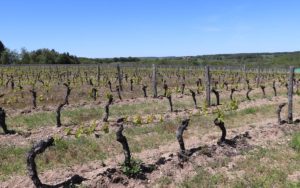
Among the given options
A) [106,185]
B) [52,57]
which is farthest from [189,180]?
[52,57]

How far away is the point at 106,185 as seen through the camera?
31.0 feet

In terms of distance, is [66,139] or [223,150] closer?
[223,150]

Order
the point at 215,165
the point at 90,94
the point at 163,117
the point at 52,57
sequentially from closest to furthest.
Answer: the point at 215,165, the point at 163,117, the point at 90,94, the point at 52,57

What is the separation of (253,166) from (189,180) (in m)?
2.03

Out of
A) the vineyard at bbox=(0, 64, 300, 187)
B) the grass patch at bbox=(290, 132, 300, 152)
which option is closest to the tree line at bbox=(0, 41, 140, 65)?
the vineyard at bbox=(0, 64, 300, 187)

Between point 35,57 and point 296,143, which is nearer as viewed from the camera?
point 296,143

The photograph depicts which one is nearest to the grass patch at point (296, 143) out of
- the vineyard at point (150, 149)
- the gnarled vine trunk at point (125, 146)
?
the vineyard at point (150, 149)

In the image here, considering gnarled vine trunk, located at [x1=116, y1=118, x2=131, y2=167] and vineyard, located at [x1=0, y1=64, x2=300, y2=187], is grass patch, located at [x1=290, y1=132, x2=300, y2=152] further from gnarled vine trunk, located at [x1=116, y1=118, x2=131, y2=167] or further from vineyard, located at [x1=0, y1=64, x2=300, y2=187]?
gnarled vine trunk, located at [x1=116, y1=118, x2=131, y2=167]

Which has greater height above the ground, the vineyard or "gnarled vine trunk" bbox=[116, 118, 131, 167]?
"gnarled vine trunk" bbox=[116, 118, 131, 167]

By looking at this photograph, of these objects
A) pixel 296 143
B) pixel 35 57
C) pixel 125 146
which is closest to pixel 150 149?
pixel 125 146

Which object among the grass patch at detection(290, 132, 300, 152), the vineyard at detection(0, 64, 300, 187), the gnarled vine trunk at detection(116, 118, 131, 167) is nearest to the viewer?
the vineyard at detection(0, 64, 300, 187)

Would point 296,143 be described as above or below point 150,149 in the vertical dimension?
above

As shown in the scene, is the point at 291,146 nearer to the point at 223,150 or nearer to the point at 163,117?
the point at 223,150

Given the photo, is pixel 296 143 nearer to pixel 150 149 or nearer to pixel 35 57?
pixel 150 149
